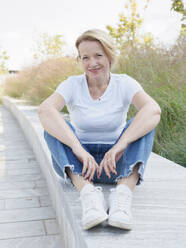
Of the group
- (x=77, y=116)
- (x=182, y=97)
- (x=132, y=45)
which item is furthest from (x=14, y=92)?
(x=77, y=116)

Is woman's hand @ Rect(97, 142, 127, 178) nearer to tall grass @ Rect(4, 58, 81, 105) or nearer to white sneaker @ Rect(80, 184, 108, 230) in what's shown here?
white sneaker @ Rect(80, 184, 108, 230)

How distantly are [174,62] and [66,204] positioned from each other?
265 cm

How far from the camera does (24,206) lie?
2850 millimetres

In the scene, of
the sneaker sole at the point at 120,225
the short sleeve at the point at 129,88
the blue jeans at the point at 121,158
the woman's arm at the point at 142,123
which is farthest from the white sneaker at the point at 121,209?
the short sleeve at the point at 129,88

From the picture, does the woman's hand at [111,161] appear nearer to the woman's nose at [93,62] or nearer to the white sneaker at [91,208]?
the white sneaker at [91,208]

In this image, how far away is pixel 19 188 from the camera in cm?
330

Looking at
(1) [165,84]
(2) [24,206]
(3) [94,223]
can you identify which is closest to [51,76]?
(1) [165,84]

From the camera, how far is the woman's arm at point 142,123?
6.42 ft

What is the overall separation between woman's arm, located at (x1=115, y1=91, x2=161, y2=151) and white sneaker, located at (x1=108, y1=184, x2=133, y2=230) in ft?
0.87

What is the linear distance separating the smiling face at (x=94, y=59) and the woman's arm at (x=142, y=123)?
1.00ft

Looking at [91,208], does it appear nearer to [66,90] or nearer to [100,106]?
[100,106]

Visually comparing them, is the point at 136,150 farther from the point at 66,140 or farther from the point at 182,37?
the point at 182,37

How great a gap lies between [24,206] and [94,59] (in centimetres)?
140

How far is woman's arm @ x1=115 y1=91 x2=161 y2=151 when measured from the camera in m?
1.96
